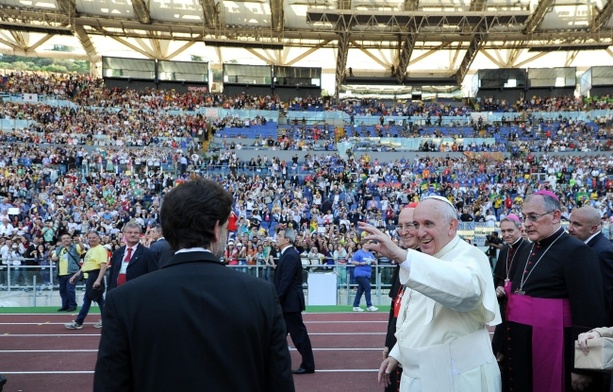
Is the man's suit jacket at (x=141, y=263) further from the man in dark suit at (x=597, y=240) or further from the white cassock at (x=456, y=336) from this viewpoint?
the man in dark suit at (x=597, y=240)

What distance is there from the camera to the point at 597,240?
513 cm

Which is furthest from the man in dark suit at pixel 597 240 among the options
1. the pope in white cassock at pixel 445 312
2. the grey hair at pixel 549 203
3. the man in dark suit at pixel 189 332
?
the man in dark suit at pixel 189 332

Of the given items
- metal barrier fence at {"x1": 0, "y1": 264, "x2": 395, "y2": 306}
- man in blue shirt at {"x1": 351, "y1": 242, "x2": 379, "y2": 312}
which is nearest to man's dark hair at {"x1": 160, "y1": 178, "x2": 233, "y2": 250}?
man in blue shirt at {"x1": 351, "y1": 242, "x2": 379, "y2": 312}

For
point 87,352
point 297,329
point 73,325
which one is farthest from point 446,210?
point 73,325

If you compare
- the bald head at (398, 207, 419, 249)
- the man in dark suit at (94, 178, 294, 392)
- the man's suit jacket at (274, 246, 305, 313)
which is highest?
the bald head at (398, 207, 419, 249)

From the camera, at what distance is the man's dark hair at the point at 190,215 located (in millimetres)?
2438

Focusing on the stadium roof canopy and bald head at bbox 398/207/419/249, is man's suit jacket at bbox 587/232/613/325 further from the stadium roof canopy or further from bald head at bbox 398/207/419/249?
the stadium roof canopy

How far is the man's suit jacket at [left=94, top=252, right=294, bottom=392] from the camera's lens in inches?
89.8

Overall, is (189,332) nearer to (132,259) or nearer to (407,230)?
(407,230)

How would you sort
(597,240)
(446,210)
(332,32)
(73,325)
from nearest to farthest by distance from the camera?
(446,210) → (597,240) → (73,325) → (332,32)

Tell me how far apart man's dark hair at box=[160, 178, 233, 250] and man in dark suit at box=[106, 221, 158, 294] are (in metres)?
5.20

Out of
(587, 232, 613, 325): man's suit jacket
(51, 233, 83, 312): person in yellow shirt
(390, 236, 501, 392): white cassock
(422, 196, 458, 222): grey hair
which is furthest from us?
(51, 233, 83, 312): person in yellow shirt

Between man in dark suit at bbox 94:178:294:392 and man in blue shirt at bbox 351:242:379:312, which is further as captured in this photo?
man in blue shirt at bbox 351:242:379:312

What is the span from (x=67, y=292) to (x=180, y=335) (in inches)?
477
